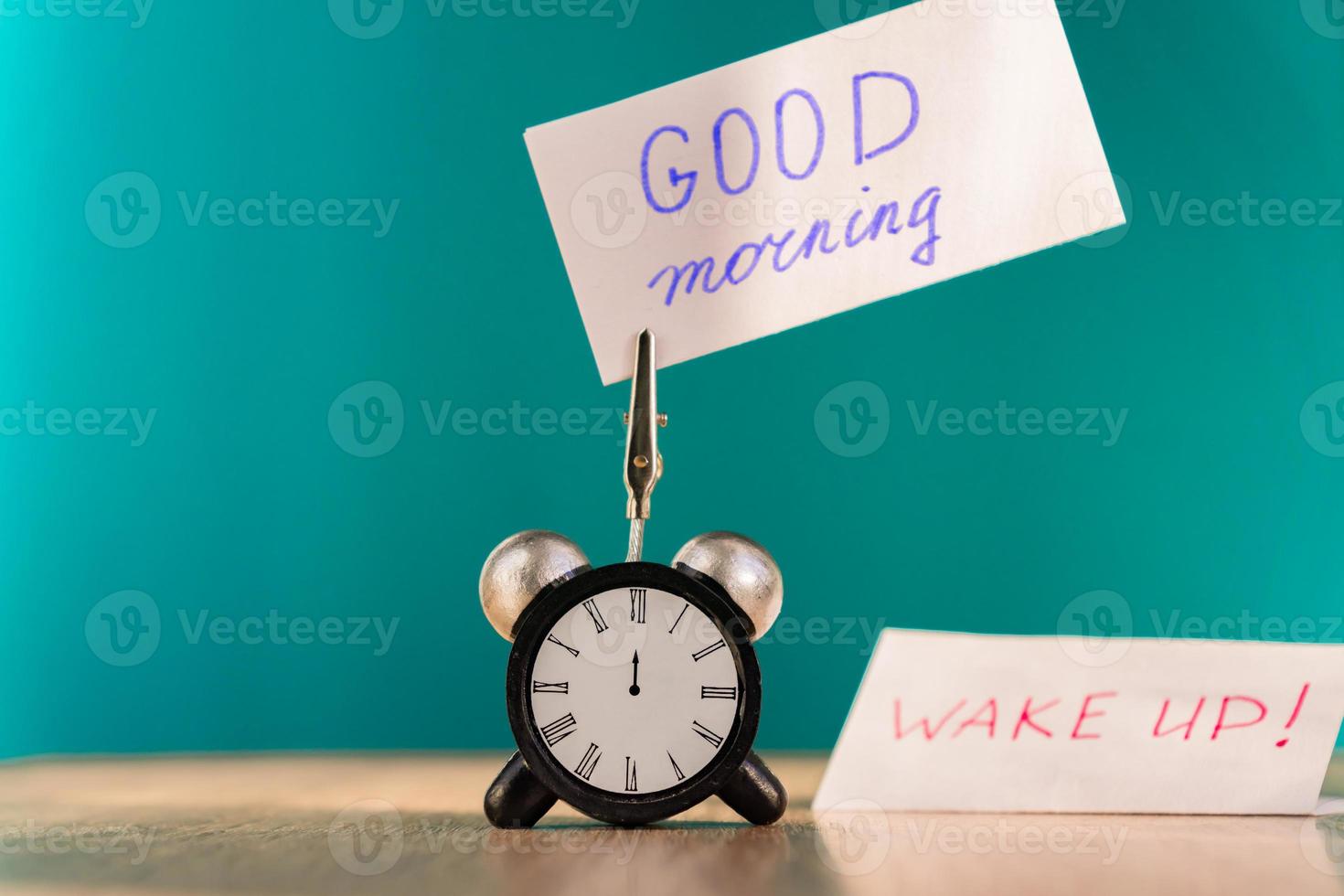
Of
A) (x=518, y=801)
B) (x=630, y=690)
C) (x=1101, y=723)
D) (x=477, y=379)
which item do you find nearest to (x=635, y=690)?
(x=630, y=690)

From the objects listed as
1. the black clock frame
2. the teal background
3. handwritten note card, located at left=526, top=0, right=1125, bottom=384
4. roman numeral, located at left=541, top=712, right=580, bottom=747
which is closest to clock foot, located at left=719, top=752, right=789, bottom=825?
the black clock frame

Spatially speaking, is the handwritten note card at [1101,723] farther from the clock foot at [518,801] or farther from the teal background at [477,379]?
the teal background at [477,379]

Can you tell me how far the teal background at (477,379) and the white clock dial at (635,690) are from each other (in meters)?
0.43

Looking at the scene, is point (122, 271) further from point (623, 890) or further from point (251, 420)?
point (623, 890)

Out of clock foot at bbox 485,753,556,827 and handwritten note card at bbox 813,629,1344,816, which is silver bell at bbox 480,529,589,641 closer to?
clock foot at bbox 485,753,556,827

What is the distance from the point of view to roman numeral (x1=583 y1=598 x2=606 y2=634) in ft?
2.64

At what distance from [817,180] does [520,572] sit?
1.18ft

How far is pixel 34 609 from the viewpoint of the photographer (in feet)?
4.10

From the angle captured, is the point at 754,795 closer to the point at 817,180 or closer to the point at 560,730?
the point at 560,730

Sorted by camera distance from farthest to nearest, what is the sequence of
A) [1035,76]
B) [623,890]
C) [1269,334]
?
[1269,334]
[1035,76]
[623,890]

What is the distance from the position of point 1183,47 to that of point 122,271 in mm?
1096

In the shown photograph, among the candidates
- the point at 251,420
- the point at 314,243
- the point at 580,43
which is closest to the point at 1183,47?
the point at 580,43

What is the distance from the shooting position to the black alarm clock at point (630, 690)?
0.79m

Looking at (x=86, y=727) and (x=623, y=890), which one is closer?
(x=623, y=890)
